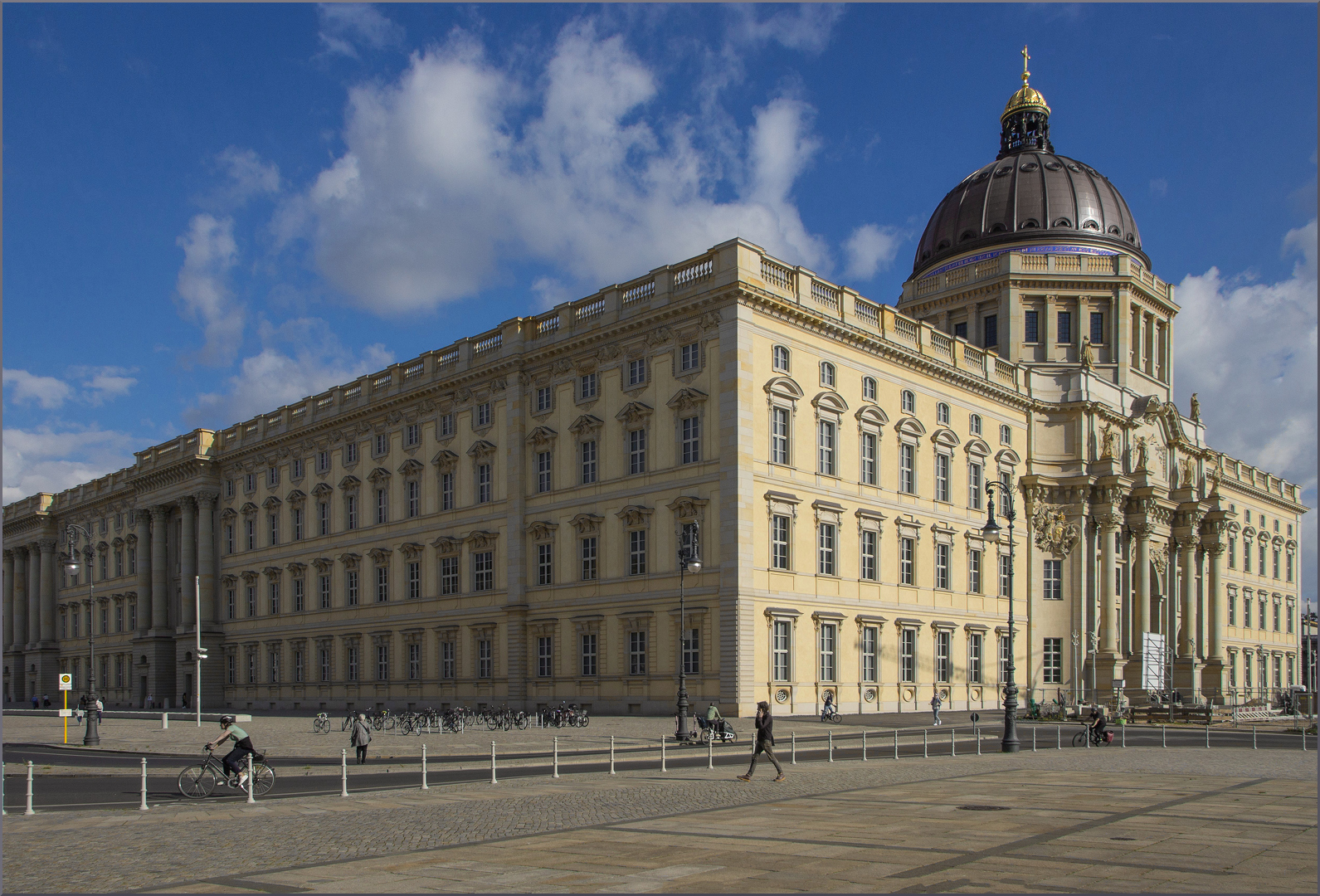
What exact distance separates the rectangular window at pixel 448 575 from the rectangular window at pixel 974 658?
25.3 meters

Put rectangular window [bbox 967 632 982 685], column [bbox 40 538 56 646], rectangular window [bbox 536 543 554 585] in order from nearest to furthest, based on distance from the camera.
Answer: rectangular window [bbox 536 543 554 585] < rectangular window [bbox 967 632 982 685] < column [bbox 40 538 56 646]

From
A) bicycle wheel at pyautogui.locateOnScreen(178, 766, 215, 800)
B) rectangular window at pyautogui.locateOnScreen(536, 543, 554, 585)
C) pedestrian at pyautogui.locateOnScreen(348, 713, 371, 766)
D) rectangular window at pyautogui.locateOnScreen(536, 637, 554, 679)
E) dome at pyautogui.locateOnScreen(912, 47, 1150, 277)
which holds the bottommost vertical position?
rectangular window at pyautogui.locateOnScreen(536, 637, 554, 679)

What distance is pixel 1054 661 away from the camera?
66.6 meters

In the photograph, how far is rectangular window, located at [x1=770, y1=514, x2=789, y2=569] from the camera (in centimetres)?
4897

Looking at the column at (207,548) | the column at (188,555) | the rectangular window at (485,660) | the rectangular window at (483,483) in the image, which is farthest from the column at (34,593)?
the rectangular window at (485,660)

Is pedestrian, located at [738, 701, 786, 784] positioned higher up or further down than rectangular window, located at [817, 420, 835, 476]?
further down

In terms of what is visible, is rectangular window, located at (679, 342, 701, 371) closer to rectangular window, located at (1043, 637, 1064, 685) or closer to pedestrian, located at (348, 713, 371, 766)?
pedestrian, located at (348, 713, 371, 766)

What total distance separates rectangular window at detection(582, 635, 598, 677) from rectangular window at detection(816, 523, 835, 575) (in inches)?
404

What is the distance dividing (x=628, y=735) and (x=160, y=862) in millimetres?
25796

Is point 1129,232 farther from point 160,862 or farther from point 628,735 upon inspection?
point 160,862

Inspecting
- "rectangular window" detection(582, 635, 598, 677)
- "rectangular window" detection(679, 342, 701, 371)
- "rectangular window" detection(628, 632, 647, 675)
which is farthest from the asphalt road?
"rectangular window" detection(679, 342, 701, 371)

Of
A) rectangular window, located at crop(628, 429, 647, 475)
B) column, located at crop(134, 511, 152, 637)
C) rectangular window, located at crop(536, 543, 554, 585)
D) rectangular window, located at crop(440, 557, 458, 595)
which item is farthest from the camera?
column, located at crop(134, 511, 152, 637)

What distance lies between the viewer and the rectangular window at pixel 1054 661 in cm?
6612

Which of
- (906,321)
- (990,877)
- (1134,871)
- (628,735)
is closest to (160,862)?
(990,877)
